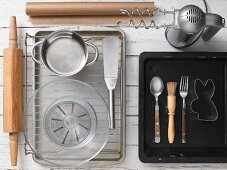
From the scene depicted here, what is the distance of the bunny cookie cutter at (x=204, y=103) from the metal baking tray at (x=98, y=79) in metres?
0.20

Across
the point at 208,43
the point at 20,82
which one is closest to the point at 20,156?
the point at 20,82

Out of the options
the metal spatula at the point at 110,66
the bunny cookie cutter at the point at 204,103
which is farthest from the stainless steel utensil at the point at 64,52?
the bunny cookie cutter at the point at 204,103

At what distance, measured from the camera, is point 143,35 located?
3.51 ft

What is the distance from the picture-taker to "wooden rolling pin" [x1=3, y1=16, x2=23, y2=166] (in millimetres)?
1015

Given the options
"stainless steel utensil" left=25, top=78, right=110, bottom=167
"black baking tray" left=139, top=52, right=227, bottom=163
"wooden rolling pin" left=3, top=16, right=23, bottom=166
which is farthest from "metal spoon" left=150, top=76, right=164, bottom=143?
"wooden rolling pin" left=3, top=16, right=23, bottom=166

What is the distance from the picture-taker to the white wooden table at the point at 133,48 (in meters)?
1.06

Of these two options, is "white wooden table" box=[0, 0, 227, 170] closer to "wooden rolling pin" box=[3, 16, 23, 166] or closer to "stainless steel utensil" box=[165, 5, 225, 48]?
"wooden rolling pin" box=[3, 16, 23, 166]

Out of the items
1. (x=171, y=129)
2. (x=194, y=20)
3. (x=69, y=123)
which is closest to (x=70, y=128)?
(x=69, y=123)

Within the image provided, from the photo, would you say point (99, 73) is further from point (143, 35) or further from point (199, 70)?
point (199, 70)

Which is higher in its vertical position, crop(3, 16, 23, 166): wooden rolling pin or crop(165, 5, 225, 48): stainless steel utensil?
crop(165, 5, 225, 48): stainless steel utensil

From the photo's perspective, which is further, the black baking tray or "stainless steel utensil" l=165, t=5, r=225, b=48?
the black baking tray

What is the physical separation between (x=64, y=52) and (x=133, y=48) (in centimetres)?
19

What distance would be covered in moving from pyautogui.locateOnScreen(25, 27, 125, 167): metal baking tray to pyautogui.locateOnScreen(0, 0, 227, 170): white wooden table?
0.06ft

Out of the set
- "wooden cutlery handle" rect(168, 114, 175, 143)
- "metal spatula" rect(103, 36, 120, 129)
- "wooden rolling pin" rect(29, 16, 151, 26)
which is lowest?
"wooden cutlery handle" rect(168, 114, 175, 143)
